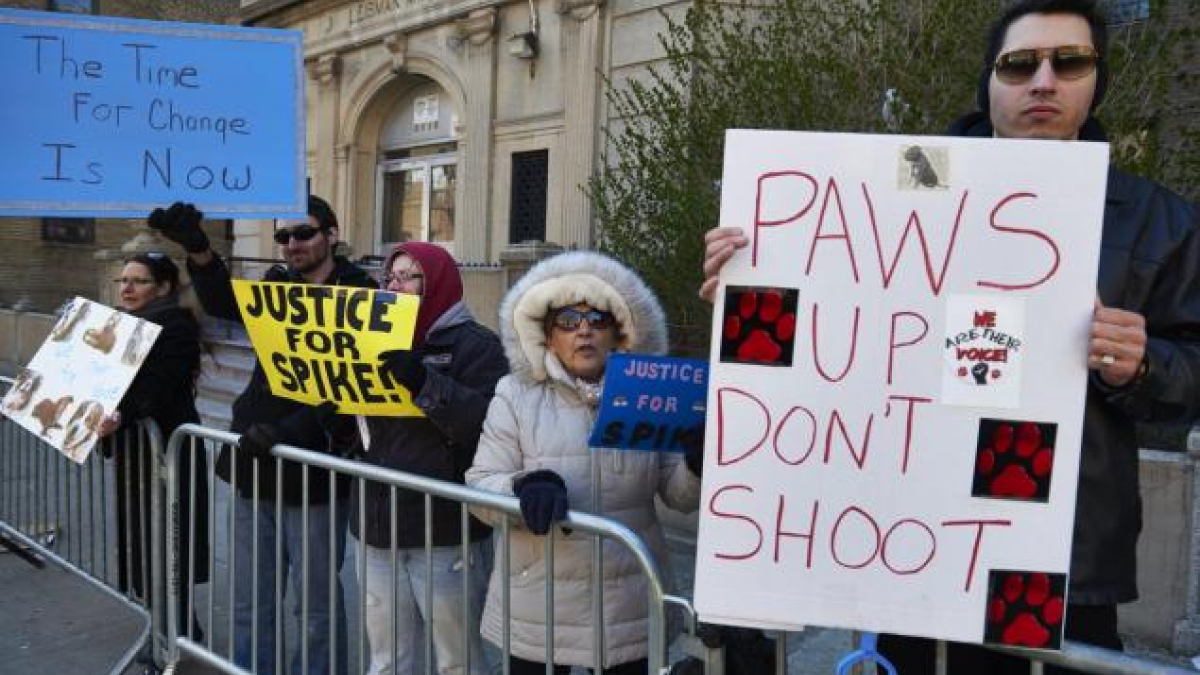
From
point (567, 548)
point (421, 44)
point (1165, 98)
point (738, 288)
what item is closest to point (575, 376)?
point (567, 548)

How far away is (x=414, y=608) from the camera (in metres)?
3.07

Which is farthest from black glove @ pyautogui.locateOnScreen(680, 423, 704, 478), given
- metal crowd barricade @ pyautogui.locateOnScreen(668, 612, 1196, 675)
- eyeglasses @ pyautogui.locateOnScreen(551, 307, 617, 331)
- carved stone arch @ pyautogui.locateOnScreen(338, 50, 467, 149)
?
carved stone arch @ pyautogui.locateOnScreen(338, 50, 467, 149)

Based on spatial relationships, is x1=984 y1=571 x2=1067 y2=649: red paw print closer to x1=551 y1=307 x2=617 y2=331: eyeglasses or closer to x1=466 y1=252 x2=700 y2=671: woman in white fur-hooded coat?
x1=466 y1=252 x2=700 y2=671: woman in white fur-hooded coat

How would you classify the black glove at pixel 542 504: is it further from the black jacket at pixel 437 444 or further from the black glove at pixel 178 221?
the black glove at pixel 178 221

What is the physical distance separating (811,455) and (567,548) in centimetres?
102

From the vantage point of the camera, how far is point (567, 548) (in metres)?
2.44

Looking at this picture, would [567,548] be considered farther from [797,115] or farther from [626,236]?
[626,236]

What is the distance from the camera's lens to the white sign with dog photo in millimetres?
3488

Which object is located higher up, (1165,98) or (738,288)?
(1165,98)

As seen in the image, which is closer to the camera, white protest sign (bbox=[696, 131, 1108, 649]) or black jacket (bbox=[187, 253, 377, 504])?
white protest sign (bbox=[696, 131, 1108, 649])

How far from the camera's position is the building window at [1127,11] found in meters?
5.72

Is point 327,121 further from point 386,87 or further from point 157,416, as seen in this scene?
point 157,416

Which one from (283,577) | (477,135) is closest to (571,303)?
(283,577)

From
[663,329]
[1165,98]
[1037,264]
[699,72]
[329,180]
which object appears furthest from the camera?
[329,180]
